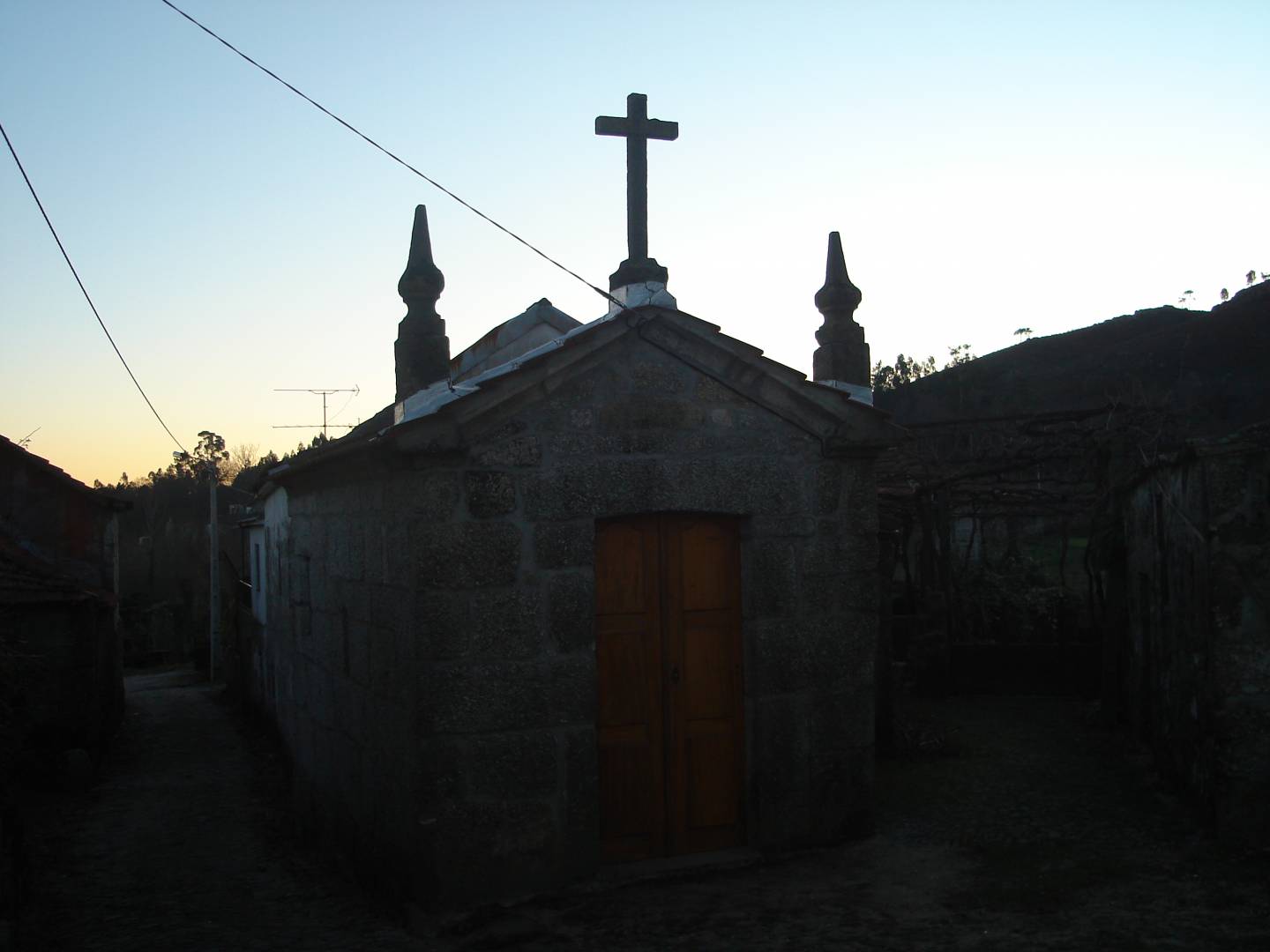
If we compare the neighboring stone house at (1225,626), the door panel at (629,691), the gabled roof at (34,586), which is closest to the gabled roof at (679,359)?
the door panel at (629,691)

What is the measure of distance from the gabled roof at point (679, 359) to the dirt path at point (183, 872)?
2.92 meters

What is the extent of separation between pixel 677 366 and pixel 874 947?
3.58 meters

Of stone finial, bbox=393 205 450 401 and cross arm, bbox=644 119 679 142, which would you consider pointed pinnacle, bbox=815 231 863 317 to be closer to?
cross arm, bbox=644 119 679 142

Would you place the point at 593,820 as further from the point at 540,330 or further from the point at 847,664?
the point at 540,330

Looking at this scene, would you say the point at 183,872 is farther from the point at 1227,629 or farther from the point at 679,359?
the point at 1227,629

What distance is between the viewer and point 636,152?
7906mm

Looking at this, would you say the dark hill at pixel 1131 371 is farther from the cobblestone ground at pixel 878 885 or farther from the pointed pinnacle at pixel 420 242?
the pointed pinnacle at pixel 420 242

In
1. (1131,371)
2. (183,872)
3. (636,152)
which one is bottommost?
(183,872)

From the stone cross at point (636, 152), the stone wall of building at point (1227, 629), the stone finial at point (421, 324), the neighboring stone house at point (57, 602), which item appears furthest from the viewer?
the neighboring stone house at point (57, 602)

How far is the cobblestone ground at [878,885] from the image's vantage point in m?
5.80

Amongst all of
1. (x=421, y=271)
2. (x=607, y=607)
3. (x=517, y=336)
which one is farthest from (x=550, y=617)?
(x=517, y=336)

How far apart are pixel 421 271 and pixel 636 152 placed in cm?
201

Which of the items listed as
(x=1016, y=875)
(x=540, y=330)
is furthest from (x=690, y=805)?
(x=540, y=330)

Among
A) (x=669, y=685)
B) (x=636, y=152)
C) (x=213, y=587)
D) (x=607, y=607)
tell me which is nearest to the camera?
(x=607, y=607)
